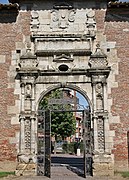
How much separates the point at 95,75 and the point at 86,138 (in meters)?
2.53

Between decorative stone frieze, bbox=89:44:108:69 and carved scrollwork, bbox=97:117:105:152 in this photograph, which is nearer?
carved scrollwork, bbox=97:117:105:152

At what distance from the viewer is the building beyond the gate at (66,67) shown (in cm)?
1191

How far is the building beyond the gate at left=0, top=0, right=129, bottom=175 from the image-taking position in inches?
469

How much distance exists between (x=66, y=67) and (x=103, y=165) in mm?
4165

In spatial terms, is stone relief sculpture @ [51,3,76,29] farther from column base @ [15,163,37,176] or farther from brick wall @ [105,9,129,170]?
column base @ [15,163,37,176]

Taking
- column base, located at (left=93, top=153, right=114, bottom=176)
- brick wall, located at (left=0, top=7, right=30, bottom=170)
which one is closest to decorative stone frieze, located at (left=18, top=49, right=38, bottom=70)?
brick wall, located at (left=0, top=7, right=30, bottom=170)

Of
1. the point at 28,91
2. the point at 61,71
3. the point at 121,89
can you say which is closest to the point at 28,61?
the point at 28,91

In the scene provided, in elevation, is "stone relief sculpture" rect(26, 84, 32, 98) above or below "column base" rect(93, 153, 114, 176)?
above

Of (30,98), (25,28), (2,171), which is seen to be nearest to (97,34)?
(25,28)

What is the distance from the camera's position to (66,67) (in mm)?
12594

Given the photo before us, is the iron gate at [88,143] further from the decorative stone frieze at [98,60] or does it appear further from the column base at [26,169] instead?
the column base at [26,169]

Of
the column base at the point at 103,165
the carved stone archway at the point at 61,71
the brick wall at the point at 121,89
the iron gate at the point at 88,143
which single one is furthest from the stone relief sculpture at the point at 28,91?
the column base at the point at 103,165

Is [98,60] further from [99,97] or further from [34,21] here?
[34,21]

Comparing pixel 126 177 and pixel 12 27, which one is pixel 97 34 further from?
pixel 126 177
